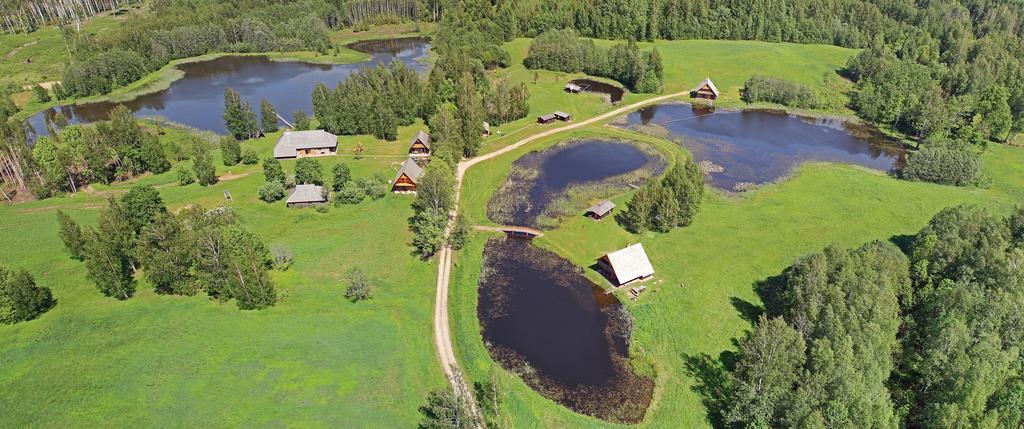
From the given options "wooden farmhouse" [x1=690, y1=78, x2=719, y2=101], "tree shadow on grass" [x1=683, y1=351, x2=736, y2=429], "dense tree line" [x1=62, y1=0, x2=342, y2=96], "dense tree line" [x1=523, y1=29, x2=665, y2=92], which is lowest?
"tree shadow on grass" [x1=683, y1=351, x2=736, y2=429]

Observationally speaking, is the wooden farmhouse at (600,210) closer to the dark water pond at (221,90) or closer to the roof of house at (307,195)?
the roof of house at (307,195)

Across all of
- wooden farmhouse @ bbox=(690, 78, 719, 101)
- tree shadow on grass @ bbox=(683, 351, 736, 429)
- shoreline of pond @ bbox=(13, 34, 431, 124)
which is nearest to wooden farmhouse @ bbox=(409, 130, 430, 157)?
tree shadow on grass @ bbox=(683, 351, 736, 429)

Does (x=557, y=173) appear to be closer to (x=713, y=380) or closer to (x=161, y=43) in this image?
(x=713, y=380)

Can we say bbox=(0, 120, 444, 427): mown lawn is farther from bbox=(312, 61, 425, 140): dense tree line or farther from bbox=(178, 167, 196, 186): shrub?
bbox=(312, 61, 425, 140): dense tree line

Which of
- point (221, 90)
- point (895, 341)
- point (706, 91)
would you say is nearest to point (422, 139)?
point (895, 341)

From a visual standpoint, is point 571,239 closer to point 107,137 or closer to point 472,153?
point 472,153

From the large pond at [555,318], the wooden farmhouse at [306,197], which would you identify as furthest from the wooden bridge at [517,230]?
the wooden farmhouse at [306,197]

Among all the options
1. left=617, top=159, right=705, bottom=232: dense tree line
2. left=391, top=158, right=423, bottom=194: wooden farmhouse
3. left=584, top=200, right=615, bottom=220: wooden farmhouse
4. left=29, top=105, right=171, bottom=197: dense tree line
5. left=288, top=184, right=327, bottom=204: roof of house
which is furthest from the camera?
left=29, top=105, right=171, bottom=197: dense tree line
